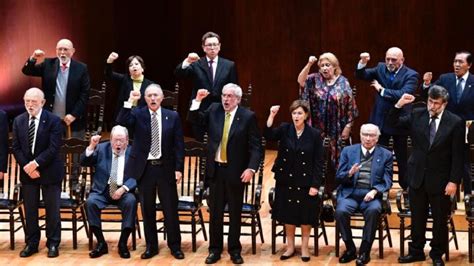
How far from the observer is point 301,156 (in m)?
8.44

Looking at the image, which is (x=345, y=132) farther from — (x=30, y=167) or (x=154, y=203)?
(x=30, y=167)

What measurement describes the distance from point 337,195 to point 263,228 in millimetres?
949

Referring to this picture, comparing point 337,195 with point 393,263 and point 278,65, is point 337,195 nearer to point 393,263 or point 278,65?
point 393,263

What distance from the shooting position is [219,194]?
8.46 meters

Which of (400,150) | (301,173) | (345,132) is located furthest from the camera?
(400,150)

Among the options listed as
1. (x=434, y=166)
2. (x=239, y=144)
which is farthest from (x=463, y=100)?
(x=239, y=144)

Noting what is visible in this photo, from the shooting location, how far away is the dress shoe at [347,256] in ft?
27.3

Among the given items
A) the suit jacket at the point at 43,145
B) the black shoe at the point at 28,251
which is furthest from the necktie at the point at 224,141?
the black shoe at the point at 28,251

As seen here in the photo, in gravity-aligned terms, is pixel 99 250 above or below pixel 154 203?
below

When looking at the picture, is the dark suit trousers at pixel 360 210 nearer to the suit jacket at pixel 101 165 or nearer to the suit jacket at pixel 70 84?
the suit jacket at pixel 101 165

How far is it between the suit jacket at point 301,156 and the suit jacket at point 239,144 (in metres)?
0.16

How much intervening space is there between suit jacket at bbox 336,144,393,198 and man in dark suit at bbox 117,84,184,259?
124cm

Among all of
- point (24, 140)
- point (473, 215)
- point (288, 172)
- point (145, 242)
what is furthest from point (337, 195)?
point (24, 140)

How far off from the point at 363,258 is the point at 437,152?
95 cm
